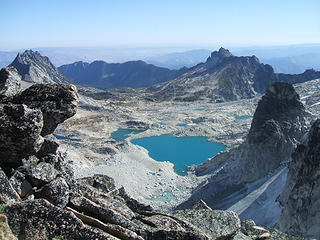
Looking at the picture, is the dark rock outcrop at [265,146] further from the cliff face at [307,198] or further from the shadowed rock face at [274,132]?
the cliff face at [307,198]

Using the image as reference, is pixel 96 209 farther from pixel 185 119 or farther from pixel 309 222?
pixel 185 119

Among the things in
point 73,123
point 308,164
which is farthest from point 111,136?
point 308,164

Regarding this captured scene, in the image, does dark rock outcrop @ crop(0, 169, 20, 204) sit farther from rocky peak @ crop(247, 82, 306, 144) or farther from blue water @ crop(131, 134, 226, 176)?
blue water @ crop(131, 134, 226, 176)

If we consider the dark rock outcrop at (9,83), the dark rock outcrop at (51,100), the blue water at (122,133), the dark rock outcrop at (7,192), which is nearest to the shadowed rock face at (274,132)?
the dark rock outcrop at (51,100)

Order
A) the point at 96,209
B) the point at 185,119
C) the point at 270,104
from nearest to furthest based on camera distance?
the point at 96,209 → the point at 270,104 → the point at 185,119

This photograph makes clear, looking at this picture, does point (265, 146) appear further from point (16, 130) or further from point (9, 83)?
point (16, 130)
